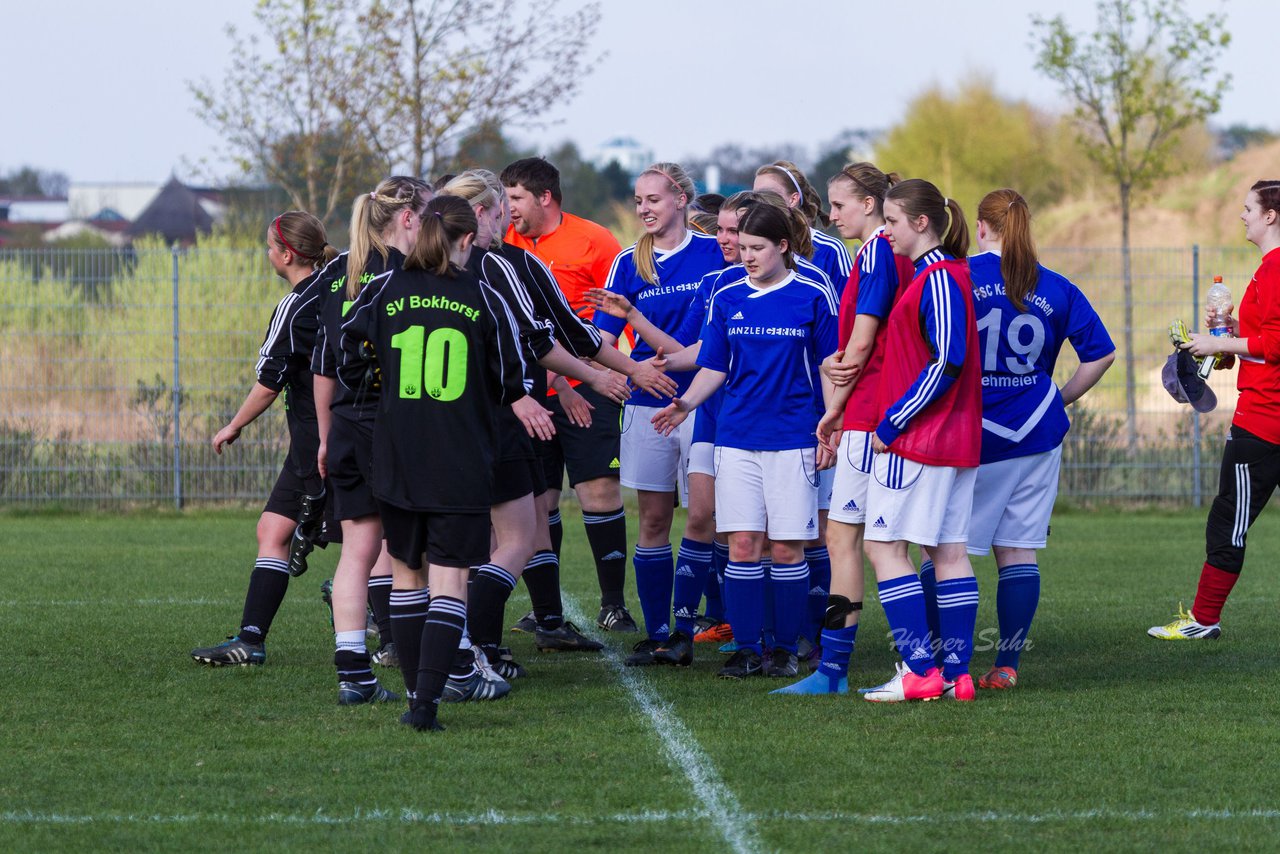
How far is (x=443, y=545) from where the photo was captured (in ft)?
17.7

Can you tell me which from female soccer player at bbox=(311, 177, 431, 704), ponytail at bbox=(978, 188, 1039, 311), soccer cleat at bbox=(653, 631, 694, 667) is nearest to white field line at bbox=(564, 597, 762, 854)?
soccer cleat at bbox=(653, 631, 694, 667)

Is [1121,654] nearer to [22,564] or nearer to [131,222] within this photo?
[22,564]

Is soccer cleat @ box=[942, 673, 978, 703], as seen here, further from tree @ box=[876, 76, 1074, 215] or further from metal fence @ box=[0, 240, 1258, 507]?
tree @ box=[876, 76, 1074, 215]

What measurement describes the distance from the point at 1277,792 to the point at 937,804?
1.06 metres

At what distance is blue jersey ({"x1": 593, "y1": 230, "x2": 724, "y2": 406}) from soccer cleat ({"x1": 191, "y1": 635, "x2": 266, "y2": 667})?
2121mm

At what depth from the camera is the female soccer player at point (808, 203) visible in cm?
718

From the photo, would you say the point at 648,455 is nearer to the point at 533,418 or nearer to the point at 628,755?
the point at 533,418

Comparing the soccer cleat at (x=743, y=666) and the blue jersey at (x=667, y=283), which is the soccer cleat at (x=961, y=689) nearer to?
the soccer cleat at (x=743, y=666)

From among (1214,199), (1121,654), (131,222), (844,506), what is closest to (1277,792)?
(844,506)

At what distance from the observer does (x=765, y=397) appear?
6402 millimetres

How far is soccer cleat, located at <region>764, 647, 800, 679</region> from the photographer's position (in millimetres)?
6641

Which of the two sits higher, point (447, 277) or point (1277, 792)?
point (447, 277)

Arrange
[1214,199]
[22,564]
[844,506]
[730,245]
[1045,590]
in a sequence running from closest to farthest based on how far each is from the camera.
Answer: [844,506] < [730,245] < [1045,590] < [22,564] < [1214,199]

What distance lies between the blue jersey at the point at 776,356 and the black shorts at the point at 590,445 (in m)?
1.43
